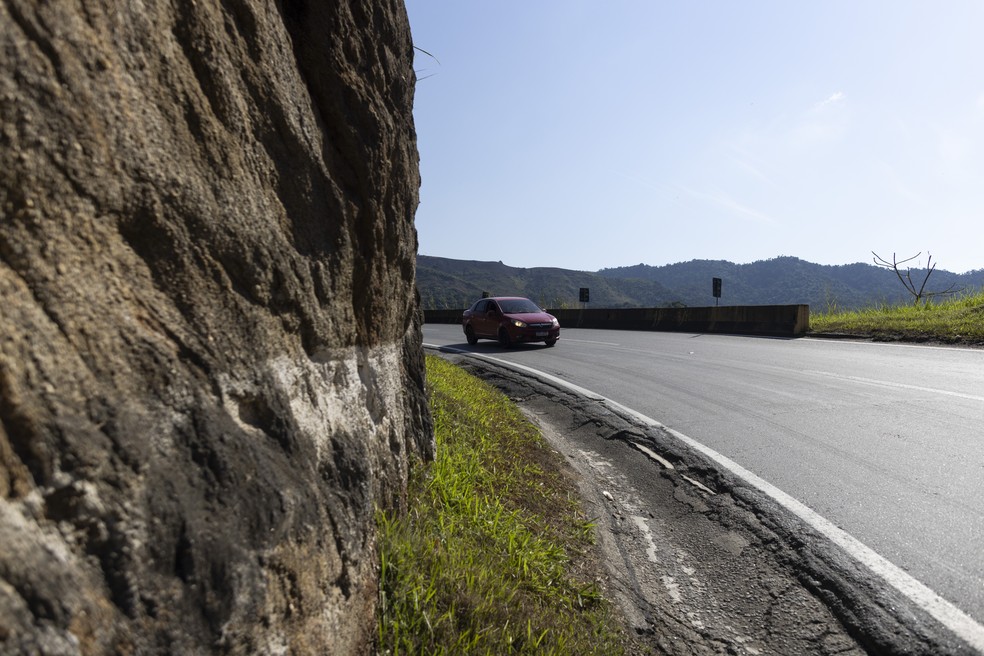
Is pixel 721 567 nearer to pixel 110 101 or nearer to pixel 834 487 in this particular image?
pixel 834 487

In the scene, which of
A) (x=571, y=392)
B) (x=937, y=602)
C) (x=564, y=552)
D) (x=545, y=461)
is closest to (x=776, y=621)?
(x=937, y=602)

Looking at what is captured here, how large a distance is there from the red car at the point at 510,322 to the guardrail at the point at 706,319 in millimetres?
6341

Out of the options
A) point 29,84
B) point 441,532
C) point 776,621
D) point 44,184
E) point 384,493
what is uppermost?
point 29,84

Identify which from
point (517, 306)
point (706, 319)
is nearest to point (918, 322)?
point (706, 319)

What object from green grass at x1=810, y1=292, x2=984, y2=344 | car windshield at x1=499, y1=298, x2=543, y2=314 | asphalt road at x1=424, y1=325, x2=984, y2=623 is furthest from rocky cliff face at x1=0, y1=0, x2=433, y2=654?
car windshield at x1=499, y1=298, x2=543, y2=314

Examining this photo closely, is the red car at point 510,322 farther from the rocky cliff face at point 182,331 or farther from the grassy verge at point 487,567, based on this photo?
the rocky cliff face at point 182,331

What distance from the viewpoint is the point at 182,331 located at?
6.15 ft

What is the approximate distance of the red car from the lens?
1831 centimetres

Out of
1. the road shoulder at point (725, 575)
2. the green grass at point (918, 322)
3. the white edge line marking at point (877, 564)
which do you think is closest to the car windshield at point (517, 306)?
the green grass at point (918, 322)

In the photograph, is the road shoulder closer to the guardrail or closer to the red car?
the red car

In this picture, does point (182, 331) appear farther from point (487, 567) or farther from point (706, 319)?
point (706, 319)

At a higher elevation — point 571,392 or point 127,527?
point 127,527

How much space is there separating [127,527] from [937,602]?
142 inches

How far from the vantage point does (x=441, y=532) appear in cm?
342
